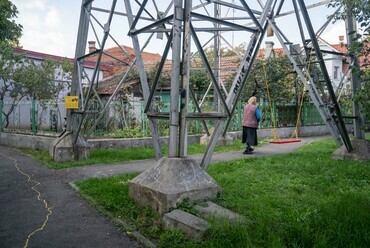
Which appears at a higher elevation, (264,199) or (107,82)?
(107,82)

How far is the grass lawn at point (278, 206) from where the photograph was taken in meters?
3.23

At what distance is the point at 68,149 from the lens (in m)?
8.39

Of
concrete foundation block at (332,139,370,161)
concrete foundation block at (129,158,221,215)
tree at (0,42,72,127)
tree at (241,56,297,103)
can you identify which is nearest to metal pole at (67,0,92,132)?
concrete foundation block at (129,158,221,215)

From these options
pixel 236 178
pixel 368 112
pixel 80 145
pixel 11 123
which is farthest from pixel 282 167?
pixel 11 123

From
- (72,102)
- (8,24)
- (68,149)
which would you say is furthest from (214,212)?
(8,24)

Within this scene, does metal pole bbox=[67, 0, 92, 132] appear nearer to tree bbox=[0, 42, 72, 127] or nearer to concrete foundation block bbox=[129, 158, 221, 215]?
concrete foundation block bbox=[129, 158, 221, 215]

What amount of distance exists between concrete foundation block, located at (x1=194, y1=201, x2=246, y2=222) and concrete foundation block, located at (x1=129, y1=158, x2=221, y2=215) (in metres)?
0.16

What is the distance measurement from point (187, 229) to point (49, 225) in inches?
73.3

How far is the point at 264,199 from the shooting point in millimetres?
4473

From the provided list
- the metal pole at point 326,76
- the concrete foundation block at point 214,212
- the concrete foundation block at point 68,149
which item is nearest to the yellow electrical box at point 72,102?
the concrete foundation block at point 68,149

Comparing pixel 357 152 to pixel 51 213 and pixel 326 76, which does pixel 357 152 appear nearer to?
pixel 326 76

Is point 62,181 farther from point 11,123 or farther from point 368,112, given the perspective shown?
point 11,123

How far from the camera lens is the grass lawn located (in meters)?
3.23

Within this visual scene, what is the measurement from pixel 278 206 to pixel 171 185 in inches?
57.5
